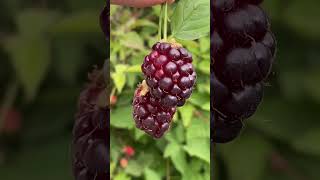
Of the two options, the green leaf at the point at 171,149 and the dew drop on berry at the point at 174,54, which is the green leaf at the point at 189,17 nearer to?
the dew drop on berry at the point at 174,54

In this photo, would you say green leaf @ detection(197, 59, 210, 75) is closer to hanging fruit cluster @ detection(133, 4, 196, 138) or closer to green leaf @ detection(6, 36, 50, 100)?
hanging fruit cluster @ detection(133, 4, 196, 138)

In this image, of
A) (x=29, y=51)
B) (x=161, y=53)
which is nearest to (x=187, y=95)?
(x=161, y=53)

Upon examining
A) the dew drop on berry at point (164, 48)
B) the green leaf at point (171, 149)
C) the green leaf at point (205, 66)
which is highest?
the dew drop on berry at point (164, 48)

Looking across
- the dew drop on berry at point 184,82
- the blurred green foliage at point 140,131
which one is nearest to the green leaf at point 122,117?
the blurred green foliage at point 140,131

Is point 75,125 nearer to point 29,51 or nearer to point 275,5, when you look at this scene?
point 29,51

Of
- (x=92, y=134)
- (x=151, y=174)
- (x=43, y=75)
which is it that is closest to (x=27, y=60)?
(x=43, y=75)

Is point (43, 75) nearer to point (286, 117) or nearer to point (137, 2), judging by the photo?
point (137, 2)
